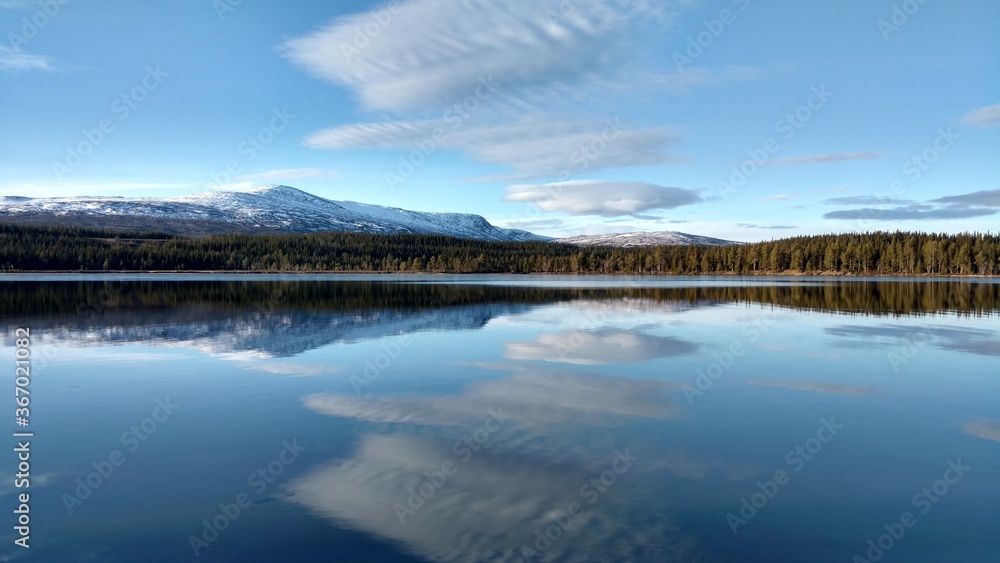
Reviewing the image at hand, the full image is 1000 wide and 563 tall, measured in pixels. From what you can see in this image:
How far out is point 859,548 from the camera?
6484mm

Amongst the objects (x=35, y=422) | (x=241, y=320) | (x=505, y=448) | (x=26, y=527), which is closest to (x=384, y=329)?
(x=241, y=320)

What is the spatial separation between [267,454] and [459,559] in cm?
441

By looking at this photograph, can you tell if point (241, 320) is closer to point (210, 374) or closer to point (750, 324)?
point (210, 374)
